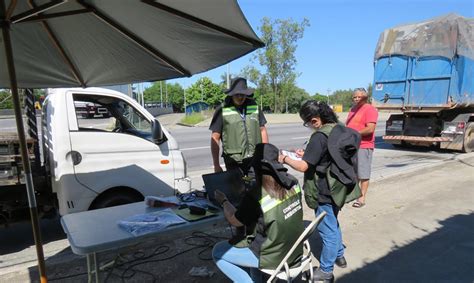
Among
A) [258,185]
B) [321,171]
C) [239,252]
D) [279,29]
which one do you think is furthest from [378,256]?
[279,29]

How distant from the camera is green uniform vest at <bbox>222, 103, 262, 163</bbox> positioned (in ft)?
13.3

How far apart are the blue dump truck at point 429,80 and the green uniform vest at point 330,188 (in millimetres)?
8972

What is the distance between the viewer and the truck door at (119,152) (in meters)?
4.26

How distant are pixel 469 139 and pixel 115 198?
11234 millimetres

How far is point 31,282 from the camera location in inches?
135

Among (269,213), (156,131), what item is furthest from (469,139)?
(269,213)

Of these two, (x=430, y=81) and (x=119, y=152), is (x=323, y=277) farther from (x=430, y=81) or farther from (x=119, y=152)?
(x=430, y=81)

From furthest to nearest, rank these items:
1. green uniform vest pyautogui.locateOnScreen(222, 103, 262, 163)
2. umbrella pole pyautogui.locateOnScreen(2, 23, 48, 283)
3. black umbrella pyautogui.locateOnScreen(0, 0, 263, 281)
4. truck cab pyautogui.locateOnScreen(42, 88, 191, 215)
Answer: truck cab pyautogui.locateOnScreen(42, 88, 191, 215)
green uniform vest pyautogui.locateOnScreen(222, 103, 262, 163)
black umbrella pyautogui.locateOnScreen(0, 0, 263, 281)
umbrella pole pyautogui.locateOnScreen(2, 23, 48, 283)

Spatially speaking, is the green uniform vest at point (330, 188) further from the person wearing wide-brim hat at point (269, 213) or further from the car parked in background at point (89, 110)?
the car parked in background at point (89, 110)

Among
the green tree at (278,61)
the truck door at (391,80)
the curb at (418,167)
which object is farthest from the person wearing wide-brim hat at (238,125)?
the green tree at (278,61)

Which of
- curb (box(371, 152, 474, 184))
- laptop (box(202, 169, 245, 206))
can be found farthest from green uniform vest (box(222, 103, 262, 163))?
curb (box(371, 152, 474, 184))

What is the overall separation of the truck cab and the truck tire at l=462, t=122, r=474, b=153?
990cm

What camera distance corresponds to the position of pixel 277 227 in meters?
2.51

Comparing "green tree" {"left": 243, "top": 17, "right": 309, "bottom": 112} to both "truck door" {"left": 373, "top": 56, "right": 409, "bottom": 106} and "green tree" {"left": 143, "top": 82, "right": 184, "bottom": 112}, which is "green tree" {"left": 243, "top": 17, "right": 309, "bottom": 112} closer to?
"truck door" {"left": 373, "top": 56, "right": 409, "bottom": 106}
